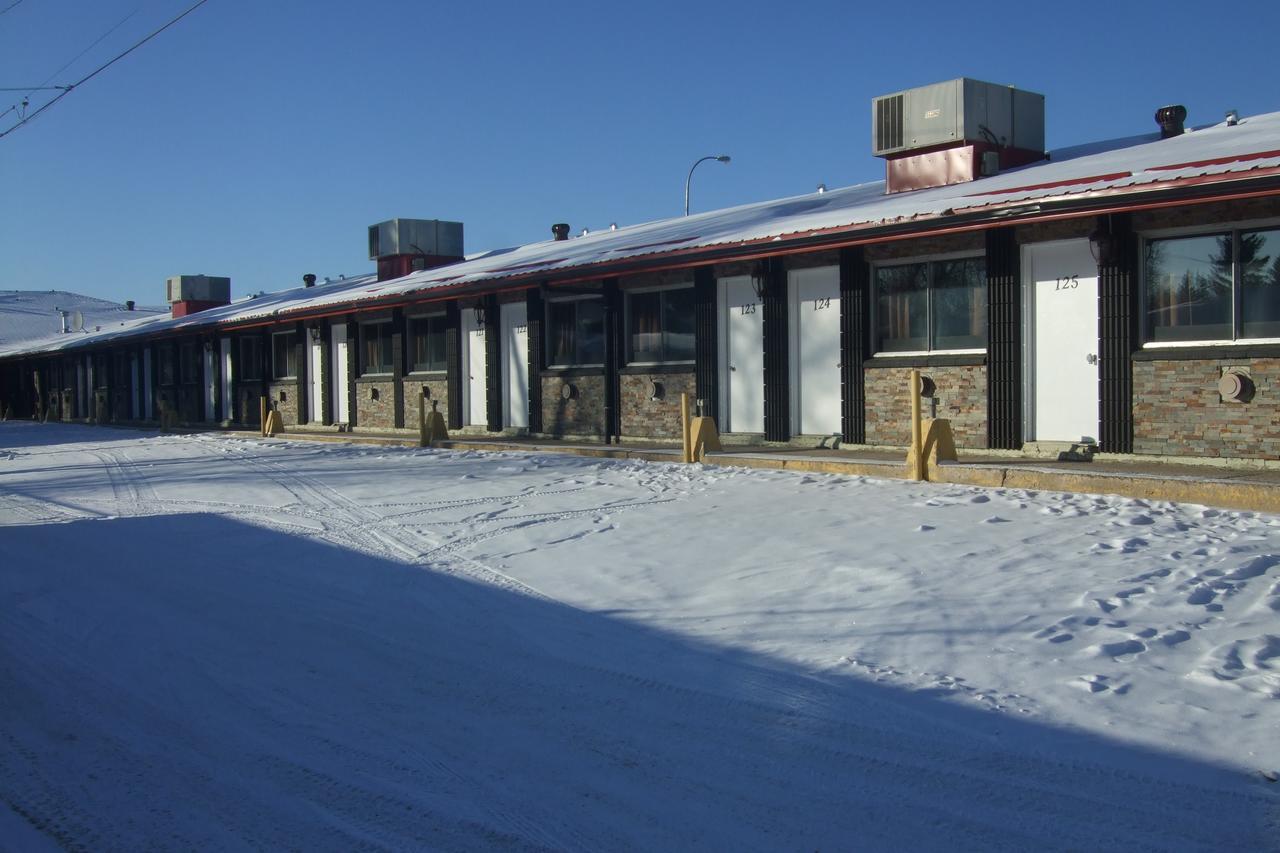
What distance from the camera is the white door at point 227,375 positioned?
31.5 m

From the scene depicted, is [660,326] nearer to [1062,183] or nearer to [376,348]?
[1062,183]

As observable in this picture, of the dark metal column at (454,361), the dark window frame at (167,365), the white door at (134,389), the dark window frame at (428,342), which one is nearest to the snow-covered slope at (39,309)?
the white door at (134,389)

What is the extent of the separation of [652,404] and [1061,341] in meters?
6.88

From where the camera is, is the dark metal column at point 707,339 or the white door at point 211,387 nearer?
the dark metal column at point 707,339

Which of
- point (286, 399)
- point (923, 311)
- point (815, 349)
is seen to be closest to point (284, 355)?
point (286, 399)

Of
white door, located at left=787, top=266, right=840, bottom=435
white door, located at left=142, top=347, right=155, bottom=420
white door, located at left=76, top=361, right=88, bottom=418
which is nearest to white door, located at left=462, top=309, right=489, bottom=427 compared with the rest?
white door, located at left=787, top=266, right=840, bottom=435

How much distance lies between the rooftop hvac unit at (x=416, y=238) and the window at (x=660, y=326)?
14.8 meters

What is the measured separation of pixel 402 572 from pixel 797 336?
8693mm

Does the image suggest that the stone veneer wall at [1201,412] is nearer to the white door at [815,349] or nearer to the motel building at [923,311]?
the motel building at [923,311]

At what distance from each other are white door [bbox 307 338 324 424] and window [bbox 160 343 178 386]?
31.8ft

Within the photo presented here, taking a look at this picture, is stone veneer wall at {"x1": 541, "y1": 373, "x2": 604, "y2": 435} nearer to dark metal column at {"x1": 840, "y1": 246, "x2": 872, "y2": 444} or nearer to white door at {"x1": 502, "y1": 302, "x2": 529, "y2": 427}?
white door at {"x1": 502, "y1": 302, "x2": 529, "y2": 427}

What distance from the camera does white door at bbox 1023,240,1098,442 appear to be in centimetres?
1256

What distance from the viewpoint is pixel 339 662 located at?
241 inches

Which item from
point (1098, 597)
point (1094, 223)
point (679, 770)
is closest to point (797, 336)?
point (1094, 223)
